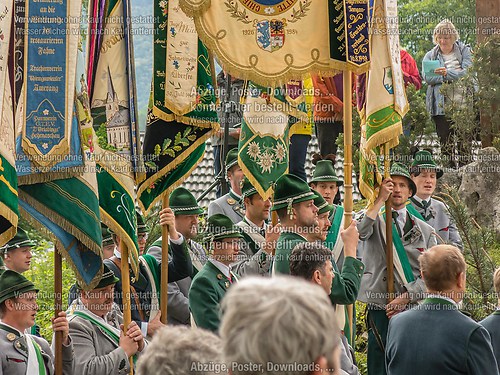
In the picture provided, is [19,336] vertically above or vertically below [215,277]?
below

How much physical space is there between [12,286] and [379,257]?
3101 millimetres

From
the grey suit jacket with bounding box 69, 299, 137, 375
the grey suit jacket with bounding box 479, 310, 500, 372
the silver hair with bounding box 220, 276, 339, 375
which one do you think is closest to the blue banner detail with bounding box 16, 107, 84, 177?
the grey suit jacket with bounding box 69, 299, 137, 375

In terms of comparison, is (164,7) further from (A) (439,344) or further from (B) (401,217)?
(A) (439,344)

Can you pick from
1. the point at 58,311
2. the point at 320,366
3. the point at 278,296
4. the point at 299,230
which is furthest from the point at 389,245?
the point at 278,296

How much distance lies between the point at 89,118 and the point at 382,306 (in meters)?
2.96

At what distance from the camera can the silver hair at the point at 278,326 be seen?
3088 millimetres

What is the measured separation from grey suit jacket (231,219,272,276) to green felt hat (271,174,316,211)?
0.88 metres

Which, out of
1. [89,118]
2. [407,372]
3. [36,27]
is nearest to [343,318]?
[407,372]

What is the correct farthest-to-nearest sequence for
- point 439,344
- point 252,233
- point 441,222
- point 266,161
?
point 441,222
point 266,161
point 252,233
point 439,344

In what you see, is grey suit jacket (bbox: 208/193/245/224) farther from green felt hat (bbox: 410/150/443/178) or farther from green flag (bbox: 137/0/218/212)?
green felt hat (bbox: 410/150/443/178)

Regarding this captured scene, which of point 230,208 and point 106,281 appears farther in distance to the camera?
point 230,208

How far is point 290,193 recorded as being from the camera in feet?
23.0

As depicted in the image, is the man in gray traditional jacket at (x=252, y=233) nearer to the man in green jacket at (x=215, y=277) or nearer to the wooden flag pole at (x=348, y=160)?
the man in green jacket at (x=215, y=277)

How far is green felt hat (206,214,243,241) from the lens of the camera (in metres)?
7.50
